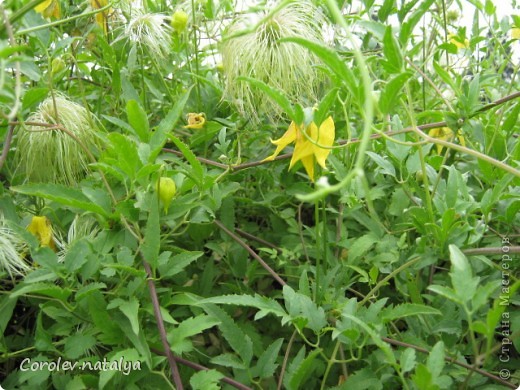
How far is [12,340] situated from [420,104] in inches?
38.5

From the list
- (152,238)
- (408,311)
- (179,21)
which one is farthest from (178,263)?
(179,21)

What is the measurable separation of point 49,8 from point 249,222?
526 millimetres

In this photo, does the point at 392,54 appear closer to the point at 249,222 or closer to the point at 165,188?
the point at 165,188

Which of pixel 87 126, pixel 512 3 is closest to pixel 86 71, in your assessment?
pixel 87 126

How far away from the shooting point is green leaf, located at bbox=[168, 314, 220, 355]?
713 mm

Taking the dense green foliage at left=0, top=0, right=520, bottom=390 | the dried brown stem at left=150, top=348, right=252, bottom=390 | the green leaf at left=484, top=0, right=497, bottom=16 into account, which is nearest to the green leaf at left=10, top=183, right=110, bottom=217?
the dense green foliage at left=0, top=0, right=520, bottom=390

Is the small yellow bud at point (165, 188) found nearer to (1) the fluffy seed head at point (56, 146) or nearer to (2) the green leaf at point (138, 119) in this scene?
(2) the green leaf at point (138, 119)

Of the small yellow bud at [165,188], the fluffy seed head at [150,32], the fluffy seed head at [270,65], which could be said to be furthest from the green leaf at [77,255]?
the fluffy seed head at [150,32]

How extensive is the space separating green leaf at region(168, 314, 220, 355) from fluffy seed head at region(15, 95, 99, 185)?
1.24ft

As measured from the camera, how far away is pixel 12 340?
0.91 m

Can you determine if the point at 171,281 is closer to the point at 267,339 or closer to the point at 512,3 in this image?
Result: the point at 267,339

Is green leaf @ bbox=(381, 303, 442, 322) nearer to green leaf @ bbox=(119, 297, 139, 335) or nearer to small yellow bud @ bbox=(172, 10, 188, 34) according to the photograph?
green leaf @ bbox=(119, 297, 139, 335)

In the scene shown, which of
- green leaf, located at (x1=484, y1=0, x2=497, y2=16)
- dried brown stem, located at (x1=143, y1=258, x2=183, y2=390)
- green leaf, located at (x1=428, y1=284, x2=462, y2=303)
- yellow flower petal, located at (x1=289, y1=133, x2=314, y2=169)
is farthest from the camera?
green leaf, located at (x1=484, y1=0, x2=497, y2=16)

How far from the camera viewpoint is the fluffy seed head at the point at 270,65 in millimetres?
986
